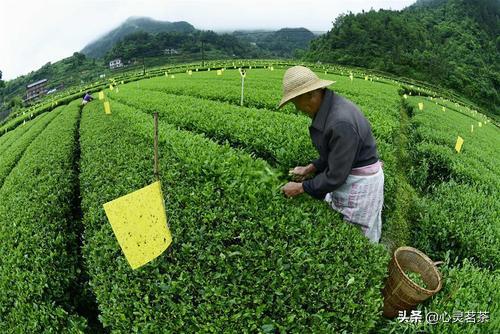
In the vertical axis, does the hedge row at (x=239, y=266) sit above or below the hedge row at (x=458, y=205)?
above

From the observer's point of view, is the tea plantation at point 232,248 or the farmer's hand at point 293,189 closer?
the tea plantation at point 232,248

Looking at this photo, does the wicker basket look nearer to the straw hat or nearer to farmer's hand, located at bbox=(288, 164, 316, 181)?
farmer's hand, located at bbox=(288, 164, 316, 181)

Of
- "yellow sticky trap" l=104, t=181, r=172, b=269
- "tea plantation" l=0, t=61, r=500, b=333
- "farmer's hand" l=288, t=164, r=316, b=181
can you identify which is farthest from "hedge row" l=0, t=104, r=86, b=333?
"farmer's hand" l=288, t=164, r=316, b=181

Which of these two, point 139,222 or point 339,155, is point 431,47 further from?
point 139,222

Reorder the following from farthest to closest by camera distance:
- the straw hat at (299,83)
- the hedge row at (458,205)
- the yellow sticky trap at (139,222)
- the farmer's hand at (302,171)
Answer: the hedge row at (458,205) < the farmer's hand at (302,171) < the straw hat at (299,83) < the yellow sticky trap at (139,222)

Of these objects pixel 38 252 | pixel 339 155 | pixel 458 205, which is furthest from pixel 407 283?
pixel 38 252

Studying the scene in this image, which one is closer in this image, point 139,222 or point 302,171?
point 139,222

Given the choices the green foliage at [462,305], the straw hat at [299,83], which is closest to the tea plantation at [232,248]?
the green foliage at [462,305]

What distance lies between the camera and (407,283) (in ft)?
10.6

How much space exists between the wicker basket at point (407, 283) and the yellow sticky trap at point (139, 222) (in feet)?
7.82

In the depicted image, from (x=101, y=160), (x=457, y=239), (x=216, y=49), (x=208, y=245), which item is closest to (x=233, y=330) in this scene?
(x=208, y=245)

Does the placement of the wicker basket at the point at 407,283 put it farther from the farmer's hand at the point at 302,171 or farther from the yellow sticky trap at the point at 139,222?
the yellow sticky trap at the point at 139,222

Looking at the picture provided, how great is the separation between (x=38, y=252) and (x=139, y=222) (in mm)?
2574

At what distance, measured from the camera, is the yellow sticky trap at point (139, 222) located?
281 cm
